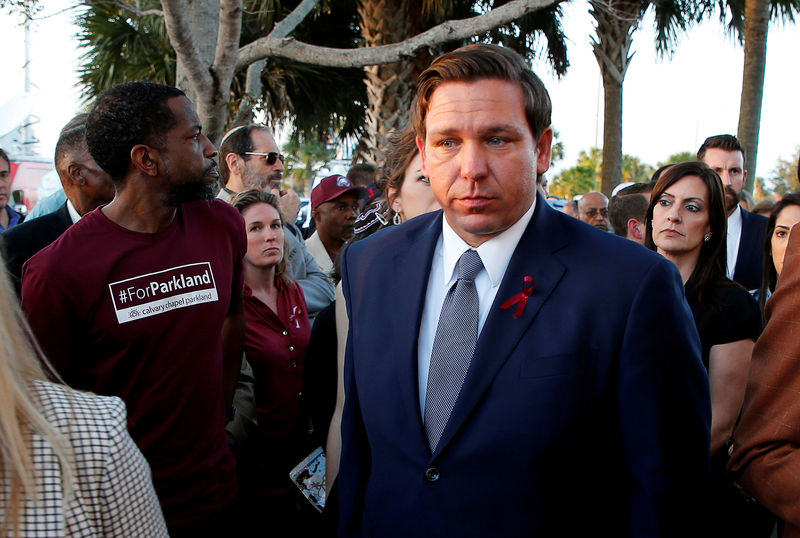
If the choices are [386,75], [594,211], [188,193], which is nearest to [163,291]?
[188,193]

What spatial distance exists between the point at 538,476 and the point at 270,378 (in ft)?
6.09

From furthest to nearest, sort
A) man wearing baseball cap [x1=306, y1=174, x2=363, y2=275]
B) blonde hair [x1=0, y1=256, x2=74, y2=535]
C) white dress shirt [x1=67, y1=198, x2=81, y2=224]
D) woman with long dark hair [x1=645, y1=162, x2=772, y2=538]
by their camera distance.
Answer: man wearing baseball cap [x1=306, y1=174, x2=363, y2=275], white dress shirt [x1=67, y1=198, x2=81, y2=224], woman with long dark hair [x1=645, y1=162, x2=772, y2=538], blonde hair [x1=0, y1=256, x2=74, y2=535]

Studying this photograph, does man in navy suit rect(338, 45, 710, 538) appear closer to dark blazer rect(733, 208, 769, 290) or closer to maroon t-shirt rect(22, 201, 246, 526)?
maroon t-shirt rect(22, 201, 246, 526)

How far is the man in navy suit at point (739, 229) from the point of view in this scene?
4.16m

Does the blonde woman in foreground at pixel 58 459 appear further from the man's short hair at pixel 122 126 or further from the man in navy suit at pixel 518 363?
the man's short hair at pixel 122 126

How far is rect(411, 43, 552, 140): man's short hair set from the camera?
1.55 m

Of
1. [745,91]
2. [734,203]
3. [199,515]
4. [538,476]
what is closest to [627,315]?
[538,476]

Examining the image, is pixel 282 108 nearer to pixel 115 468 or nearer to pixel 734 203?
pixel 734 203

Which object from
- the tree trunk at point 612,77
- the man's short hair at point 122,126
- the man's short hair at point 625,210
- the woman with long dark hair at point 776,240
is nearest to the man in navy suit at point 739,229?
the woman with long dark hair at point 776,240

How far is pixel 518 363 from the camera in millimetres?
1421

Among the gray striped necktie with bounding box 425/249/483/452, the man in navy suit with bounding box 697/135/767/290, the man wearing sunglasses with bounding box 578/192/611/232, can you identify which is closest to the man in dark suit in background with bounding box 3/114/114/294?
the gray striped necktie with bounding box 425/249/483/452

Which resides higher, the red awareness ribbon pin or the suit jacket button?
the red awareness ribbon pin

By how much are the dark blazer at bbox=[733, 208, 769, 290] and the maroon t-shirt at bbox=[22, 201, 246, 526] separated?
3.42 m

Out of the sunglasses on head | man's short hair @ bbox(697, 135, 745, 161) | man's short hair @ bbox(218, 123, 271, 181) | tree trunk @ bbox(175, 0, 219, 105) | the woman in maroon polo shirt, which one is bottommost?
the woman in maroon polo shirt
